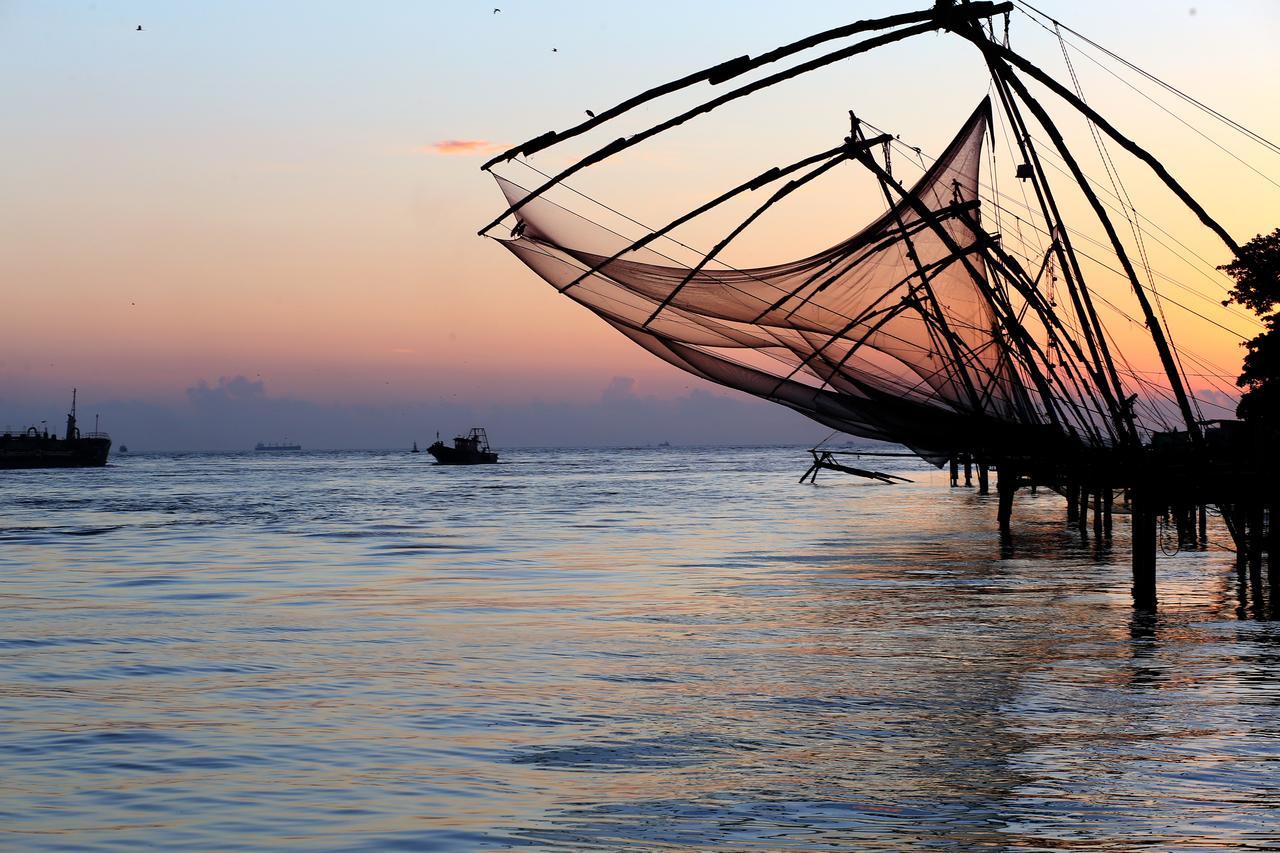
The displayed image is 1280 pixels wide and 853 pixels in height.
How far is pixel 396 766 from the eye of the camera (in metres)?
8.80

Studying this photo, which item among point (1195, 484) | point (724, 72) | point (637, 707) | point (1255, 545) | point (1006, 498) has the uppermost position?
point (724, 72)

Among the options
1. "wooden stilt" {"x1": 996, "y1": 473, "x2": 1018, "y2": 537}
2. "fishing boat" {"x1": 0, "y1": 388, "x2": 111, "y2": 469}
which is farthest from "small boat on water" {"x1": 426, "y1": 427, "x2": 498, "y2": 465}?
"wooden stilt" {"x1": 996, "y1": 473, "x2": 1018, "y2": 537}

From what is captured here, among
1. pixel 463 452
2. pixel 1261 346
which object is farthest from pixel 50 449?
pixel 1261 346

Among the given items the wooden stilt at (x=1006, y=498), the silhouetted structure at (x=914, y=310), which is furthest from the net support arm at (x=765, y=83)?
the wooden stilt at (x=1006, y=498)

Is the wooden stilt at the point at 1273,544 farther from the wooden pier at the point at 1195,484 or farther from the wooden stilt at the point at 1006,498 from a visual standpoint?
the wooden stilt at the point at 1006,498

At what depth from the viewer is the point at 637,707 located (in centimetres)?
1079

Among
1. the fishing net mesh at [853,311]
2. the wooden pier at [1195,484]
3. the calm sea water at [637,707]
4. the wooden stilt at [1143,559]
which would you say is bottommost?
the calm sea water at [637,707]

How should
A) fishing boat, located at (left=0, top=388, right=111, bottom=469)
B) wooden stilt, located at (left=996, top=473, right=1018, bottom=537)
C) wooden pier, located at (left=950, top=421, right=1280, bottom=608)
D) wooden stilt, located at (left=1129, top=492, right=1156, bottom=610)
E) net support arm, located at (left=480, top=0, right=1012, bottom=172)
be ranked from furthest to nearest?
fishing boat, located at (left=0, top=388, right=111, bottom=469) → wooden stilt, located at (left=996, top=473, right=1018, bottom=537) → wooden stilt, located at (left=1129, top=492, right=1156, bottom=610) → wooden pier, located at (left=950, top=421, right=1280, bottom=608) → net support arm, located at (left=480, top=0, right=1012, bottom=172)

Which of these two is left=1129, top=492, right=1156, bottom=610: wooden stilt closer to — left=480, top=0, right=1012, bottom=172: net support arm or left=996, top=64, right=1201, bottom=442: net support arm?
left=996, top=64, right=1201, bottom=442: net support arm

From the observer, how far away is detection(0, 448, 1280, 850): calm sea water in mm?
7430

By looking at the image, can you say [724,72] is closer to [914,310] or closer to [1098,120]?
[1098,120]

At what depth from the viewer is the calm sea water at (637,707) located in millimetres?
7430

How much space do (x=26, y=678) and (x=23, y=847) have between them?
5.58m

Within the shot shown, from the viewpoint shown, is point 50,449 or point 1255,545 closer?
point 1255,545
